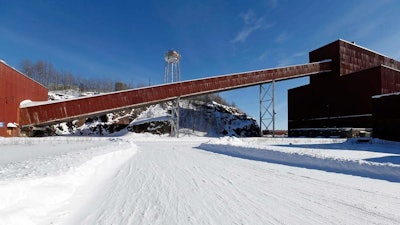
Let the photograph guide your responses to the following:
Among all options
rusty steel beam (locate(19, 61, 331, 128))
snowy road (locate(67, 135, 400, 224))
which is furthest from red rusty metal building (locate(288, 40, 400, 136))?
snowy road (locate(67, 135, 400, 224))

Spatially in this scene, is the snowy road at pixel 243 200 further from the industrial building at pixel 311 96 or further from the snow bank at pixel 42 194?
the industrial building at pixel 311 96

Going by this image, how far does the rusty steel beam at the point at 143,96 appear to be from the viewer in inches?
1054

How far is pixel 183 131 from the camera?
4347cm

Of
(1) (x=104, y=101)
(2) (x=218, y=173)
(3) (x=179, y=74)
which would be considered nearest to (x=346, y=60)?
(3) (x=179, y=74)

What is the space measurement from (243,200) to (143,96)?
2651 cm

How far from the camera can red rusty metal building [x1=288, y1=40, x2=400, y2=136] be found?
3206cm

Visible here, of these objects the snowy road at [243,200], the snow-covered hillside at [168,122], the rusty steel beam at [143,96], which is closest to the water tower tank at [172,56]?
the snow-covered hillside at [168,122]

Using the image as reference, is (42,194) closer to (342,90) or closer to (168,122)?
(168,122)

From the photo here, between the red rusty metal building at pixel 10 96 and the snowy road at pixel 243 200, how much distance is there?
24.1 m

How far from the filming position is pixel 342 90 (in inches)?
1406

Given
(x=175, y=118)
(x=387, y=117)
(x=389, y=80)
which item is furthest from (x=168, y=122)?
(x=389, y=80)

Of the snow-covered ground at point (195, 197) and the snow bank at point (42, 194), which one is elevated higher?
the snow bank at point (42, 194)

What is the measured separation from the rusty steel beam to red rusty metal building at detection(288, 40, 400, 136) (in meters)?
2.70

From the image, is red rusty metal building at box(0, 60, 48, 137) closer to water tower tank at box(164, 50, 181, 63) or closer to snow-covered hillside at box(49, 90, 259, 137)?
snow-covered hillside at box(49, 90, 259, 137)
